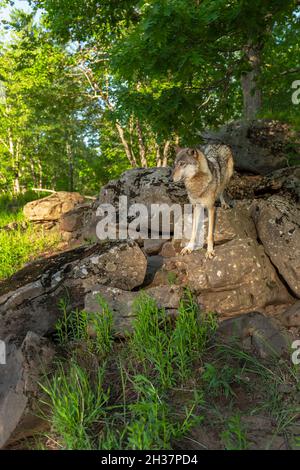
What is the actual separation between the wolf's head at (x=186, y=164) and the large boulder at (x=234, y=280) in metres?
1.21

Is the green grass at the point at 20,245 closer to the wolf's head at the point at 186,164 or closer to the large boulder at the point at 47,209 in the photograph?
the large boulder at the point at 47,209

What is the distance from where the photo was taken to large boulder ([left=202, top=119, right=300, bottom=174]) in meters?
9.14

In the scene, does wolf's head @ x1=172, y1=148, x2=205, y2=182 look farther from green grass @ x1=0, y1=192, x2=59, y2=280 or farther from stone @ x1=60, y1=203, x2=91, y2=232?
stone @ x1=60, y1=203, x2=91, y2=232

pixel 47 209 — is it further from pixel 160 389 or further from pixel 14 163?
pixel 14 163

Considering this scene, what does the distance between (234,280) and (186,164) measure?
5.84ft

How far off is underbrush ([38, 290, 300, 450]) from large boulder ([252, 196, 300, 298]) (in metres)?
1.41

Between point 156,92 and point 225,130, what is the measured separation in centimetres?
567

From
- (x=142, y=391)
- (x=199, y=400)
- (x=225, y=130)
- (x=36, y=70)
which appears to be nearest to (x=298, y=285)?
(x=199, y=400)

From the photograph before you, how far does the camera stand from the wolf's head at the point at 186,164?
16.4 feet

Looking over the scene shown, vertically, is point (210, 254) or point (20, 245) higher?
point (210, 254)

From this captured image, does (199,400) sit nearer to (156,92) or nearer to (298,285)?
(298,285)

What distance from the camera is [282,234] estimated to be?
5.40 meters

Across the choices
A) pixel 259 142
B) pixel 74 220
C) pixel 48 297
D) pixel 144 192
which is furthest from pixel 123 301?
pixel 259 142

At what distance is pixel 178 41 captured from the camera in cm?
487
